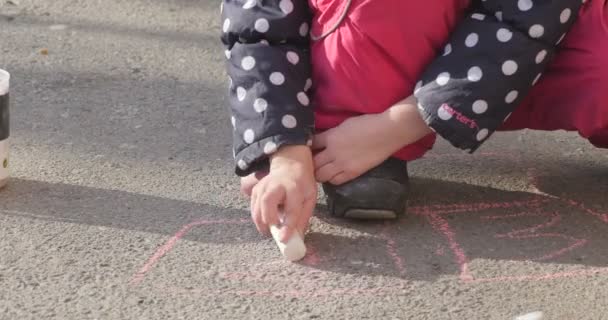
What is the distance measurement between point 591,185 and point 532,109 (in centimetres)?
18

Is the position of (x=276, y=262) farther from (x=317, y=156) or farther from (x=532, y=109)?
(x=532, y=109)

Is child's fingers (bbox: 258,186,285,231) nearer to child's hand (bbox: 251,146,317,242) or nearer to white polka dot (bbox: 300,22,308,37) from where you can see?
child's hand (bbox: 251,146,317,242)

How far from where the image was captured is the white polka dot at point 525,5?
6.69 ft

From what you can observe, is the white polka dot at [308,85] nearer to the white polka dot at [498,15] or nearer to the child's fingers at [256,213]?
the child's fingers at [256,213]

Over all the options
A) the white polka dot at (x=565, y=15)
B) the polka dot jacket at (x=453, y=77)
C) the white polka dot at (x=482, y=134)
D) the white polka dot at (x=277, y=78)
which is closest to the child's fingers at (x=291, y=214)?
the polka dot jacket at (x=453, y=77)

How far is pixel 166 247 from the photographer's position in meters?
1.96

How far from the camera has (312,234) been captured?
2018 mm

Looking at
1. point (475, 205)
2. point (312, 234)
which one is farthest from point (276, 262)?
point (475, 205)

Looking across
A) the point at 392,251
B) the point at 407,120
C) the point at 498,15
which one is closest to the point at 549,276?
the point at 392,251

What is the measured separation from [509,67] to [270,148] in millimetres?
423

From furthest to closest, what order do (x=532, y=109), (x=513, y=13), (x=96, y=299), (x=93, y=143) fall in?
(x=93, y=143)
(x=532, y=109)
(x=513, y=13)
(x=96, y=299)

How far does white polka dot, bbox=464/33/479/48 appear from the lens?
2.05 m

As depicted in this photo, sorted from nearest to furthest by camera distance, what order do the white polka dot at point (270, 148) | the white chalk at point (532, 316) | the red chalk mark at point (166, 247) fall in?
the white chalk at point (532, 316) → the red chalk mark at point (166, 247) → the white polka dot at point (270, 148)

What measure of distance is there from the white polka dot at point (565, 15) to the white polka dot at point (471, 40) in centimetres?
15
